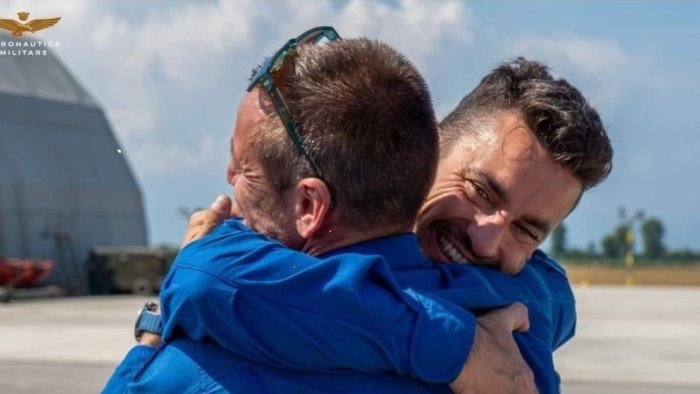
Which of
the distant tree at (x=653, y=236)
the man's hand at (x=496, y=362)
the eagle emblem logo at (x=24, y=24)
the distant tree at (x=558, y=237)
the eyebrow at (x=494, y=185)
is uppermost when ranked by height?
the eagle emblem logo at (x=24, y=24)

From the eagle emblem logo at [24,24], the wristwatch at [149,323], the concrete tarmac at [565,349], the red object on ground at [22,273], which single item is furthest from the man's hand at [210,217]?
the red object on ground at [22,273]


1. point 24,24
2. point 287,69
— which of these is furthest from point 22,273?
point 287,69

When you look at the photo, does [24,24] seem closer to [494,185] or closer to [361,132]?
[494,185]

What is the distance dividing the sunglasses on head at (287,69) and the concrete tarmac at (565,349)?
37.2 feet

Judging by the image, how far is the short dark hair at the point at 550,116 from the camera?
178 centimetres

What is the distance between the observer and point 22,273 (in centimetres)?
3027

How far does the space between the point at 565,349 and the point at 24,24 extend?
1394cm

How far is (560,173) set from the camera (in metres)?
1.82

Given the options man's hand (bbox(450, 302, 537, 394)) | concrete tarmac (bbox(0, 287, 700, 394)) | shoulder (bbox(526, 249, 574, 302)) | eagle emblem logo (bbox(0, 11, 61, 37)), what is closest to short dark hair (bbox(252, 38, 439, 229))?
man's hand (bbox(450, 302, 537, 394))

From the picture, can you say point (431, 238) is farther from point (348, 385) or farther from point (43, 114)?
point (43, 114)

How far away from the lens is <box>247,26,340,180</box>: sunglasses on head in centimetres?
152

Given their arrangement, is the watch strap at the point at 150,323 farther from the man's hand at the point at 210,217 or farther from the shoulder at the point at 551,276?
the shoulder at the point at 551,276

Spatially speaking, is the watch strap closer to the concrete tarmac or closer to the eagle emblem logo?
the eagle emblem logo

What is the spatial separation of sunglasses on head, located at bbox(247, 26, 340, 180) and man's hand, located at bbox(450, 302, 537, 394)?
320mm
